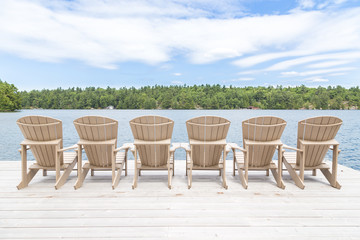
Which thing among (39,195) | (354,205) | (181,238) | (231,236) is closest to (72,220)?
(39,195)

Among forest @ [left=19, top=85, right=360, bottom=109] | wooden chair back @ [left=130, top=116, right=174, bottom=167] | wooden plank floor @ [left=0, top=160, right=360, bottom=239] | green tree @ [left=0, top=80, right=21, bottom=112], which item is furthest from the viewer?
forest @ [left=19, top=85, right=360, bottom=109]

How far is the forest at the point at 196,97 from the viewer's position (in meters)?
59.2

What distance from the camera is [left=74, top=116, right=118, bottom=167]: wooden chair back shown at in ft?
12.0

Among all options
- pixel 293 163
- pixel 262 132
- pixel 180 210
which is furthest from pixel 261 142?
pixel 180 210

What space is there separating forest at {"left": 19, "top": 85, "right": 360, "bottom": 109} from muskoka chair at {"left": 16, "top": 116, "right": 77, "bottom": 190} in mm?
55549

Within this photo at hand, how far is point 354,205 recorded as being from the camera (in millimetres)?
3174

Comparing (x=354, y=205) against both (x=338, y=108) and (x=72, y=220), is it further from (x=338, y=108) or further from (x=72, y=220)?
(x=338, y=108)

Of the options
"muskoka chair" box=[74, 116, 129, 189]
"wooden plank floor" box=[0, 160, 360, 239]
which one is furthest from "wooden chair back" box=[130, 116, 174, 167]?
"wooden plank floor" box=[0, 160, 360, 239]

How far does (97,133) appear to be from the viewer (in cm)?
370

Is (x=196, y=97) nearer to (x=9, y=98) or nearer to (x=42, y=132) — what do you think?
(x=9, y=98)

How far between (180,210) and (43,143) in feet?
8.02

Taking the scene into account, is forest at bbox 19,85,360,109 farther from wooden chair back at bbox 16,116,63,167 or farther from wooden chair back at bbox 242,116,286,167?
wooden chair back at bbox 16,116,63,167

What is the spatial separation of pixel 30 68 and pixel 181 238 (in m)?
84.6

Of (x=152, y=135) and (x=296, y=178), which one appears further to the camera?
(x=296, y=178)
